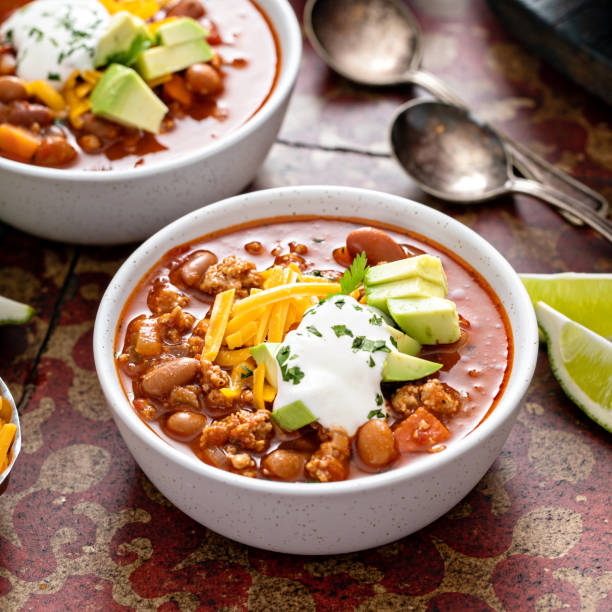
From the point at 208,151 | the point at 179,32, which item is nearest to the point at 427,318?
the point at 208,151

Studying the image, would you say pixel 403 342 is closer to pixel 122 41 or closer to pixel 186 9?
pixel 122 41

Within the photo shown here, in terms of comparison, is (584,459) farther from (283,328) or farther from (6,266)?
(6,266)

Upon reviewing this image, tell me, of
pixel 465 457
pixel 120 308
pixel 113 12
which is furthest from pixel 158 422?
pixel 113 12

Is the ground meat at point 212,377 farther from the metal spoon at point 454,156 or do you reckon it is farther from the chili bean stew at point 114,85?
the metal spoon at point 454,156

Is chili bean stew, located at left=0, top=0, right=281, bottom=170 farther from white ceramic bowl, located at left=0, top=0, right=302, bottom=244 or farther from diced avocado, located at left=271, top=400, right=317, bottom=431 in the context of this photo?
diced avocado, located at left=271, top=400, right=317, bottom=431

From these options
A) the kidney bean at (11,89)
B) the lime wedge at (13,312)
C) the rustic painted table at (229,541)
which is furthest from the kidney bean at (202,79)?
the lime wedge at (13,312)

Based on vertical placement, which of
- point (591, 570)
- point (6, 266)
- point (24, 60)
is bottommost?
point (6, 266)
